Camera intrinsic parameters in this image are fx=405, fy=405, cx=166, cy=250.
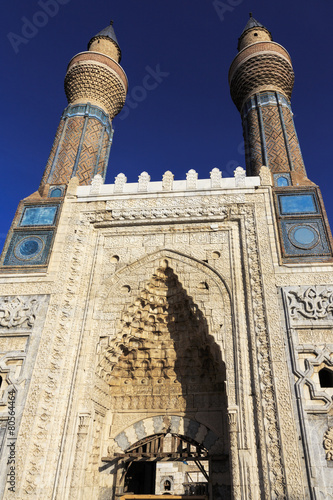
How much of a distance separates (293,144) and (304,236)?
284 centimetres

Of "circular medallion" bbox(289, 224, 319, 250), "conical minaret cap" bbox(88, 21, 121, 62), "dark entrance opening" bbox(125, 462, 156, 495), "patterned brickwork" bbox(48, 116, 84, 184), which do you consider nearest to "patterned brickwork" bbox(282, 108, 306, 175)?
"circular medallion" bbox(289, 224, 319, 250)

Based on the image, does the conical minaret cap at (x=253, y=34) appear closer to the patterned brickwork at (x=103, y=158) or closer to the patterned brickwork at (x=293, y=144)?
the patterned brickwork at (x=293, y=144)

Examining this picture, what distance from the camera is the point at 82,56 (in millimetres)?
10195

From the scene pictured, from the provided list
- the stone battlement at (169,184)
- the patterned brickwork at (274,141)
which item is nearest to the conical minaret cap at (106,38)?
the patterned brickwork at (274,141)

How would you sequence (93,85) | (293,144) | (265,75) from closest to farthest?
(293,144), (265,75), (93,85)

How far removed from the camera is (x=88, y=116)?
9352 mm

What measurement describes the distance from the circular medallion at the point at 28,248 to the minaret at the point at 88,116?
1.33 metres

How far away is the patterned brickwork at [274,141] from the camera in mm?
8086

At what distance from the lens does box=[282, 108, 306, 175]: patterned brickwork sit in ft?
26.8

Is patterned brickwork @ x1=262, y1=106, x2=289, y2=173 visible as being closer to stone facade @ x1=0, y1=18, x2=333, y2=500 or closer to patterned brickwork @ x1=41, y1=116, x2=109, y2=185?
stone facade @ x1=0, y1=18, x2=333, y2=500

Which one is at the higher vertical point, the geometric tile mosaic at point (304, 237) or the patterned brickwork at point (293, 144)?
the patterned brickwork at point (293, 144)

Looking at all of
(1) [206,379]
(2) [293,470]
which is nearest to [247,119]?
(1) [206,379]

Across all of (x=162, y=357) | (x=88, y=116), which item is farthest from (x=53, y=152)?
(x=162, y=357)

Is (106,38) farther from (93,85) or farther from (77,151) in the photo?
(77,151)
